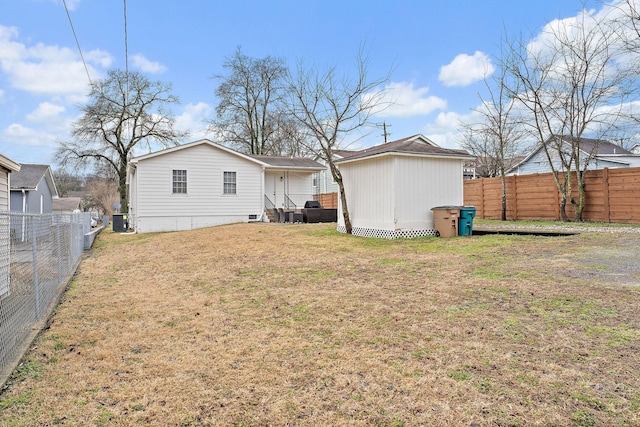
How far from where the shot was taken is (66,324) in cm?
447

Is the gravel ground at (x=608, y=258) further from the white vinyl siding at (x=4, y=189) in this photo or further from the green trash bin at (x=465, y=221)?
the white vinyl siding at (x=4, y=189)

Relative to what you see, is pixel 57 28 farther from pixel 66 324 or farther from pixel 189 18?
pixel 66 324

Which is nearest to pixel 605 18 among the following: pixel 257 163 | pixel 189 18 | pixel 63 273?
pixel 189 18

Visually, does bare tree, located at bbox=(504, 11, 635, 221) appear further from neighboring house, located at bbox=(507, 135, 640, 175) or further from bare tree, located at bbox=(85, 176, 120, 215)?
bare tree, located at bbox=(85, 176, 120, 215)

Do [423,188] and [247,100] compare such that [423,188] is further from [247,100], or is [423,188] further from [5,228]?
[247,100]

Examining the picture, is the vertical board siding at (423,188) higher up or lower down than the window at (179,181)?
lower down

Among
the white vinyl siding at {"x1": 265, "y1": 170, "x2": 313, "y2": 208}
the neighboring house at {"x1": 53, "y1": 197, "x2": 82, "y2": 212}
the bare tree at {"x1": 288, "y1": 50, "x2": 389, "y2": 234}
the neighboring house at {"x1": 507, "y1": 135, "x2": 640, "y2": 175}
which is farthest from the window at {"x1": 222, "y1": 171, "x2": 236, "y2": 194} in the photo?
the neighboring house at {"x1": 53, "y1": 197, "x2": 82, "y2": 212}

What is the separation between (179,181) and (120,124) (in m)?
15.6

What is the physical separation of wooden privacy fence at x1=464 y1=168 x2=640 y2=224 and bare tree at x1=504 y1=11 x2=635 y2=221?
40 centimetres

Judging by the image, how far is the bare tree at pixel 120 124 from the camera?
94.6 ft

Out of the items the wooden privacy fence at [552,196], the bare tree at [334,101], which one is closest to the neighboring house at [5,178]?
the bare tree at [334,101]

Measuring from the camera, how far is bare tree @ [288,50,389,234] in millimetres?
12516

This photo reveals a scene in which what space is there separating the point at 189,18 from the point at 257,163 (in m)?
7.73

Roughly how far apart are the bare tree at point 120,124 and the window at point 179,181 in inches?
575
